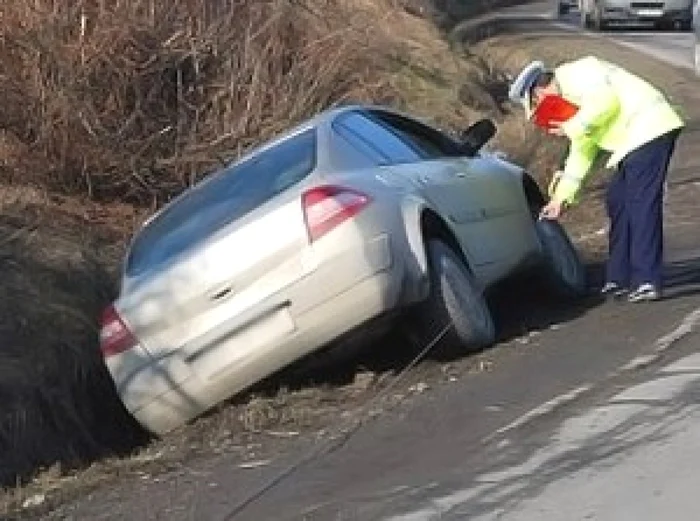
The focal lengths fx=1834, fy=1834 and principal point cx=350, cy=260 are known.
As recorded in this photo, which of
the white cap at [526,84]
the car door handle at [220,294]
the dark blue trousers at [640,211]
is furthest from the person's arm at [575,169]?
the car door handle at [220,294]

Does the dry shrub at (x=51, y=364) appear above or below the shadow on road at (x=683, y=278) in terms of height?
above

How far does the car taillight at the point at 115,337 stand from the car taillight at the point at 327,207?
3.37 ft

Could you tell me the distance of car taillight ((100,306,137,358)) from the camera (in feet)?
29.5

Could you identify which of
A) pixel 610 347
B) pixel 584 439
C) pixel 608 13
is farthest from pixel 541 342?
pixel 608 13

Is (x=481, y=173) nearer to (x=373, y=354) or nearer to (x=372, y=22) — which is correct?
(x=373, y=354)

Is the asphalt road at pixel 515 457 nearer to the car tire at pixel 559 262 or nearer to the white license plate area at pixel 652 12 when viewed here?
the car tire at pixel 559 262

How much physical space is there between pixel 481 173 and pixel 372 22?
34.4 ft

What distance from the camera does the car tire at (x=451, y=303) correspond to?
9477mm

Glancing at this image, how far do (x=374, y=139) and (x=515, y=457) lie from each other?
3.08 meters

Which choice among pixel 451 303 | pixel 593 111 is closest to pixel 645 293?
pixel 593 111

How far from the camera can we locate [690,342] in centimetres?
947

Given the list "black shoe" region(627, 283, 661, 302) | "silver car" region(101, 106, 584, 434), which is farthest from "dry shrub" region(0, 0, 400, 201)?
"black shoe" region(627, 283, 661, 302)

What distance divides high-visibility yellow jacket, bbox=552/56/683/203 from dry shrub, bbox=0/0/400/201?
177 inches

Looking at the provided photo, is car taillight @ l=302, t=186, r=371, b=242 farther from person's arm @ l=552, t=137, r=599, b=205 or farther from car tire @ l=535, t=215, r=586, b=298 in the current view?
car tire @ l=535, t=215, r=586, b=298
